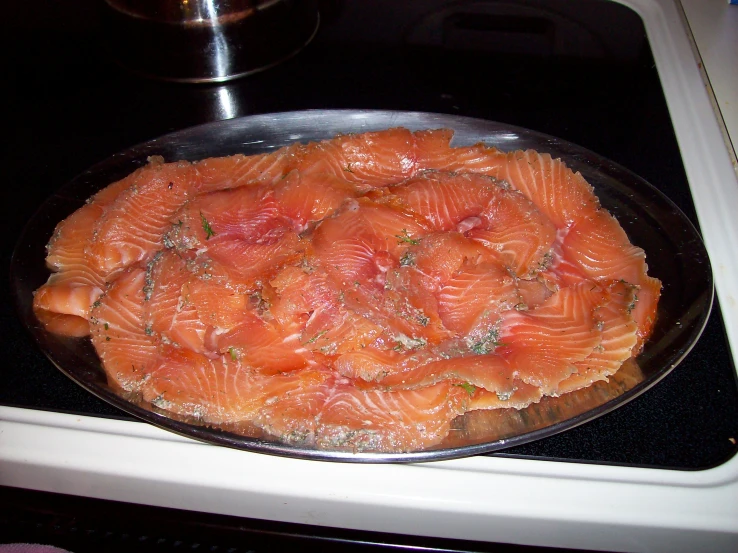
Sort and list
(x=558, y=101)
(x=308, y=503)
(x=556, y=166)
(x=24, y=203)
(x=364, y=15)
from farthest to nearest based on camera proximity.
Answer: (x=364, y=15), (x=558, y=101), (x=24, y=203), (x=556, y=166), (x=308, y=503)

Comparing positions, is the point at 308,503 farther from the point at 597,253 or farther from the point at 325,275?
the point at 597,253

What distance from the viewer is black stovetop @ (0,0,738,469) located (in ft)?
6.73

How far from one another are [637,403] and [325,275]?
0.80 metres

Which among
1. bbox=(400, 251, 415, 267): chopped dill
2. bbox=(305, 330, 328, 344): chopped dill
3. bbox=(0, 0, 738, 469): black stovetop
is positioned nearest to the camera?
bbox=(305, 330, 328, 344): chopped dill

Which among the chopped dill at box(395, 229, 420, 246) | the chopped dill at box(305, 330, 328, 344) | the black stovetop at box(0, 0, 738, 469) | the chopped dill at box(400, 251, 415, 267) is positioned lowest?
the chopped dill at box(305, 330, 328, 344)

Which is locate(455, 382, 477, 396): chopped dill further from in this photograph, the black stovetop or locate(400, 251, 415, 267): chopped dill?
the black stovetop

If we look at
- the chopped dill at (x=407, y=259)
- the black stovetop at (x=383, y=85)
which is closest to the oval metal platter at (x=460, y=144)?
the black stovetop at (x=383, y=85)

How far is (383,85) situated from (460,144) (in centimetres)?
66

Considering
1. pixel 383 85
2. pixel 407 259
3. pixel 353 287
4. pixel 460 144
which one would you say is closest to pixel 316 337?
pixel 353 287

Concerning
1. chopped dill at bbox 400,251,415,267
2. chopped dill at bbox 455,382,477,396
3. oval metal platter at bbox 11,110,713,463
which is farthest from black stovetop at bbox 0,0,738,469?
chopped dill at bbox 400,251,415,267

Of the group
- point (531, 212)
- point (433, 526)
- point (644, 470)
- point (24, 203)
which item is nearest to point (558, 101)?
point (531, 212)

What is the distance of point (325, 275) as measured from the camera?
1.42m

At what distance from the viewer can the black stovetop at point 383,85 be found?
80.8 inches

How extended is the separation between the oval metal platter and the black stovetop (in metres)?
0.17
